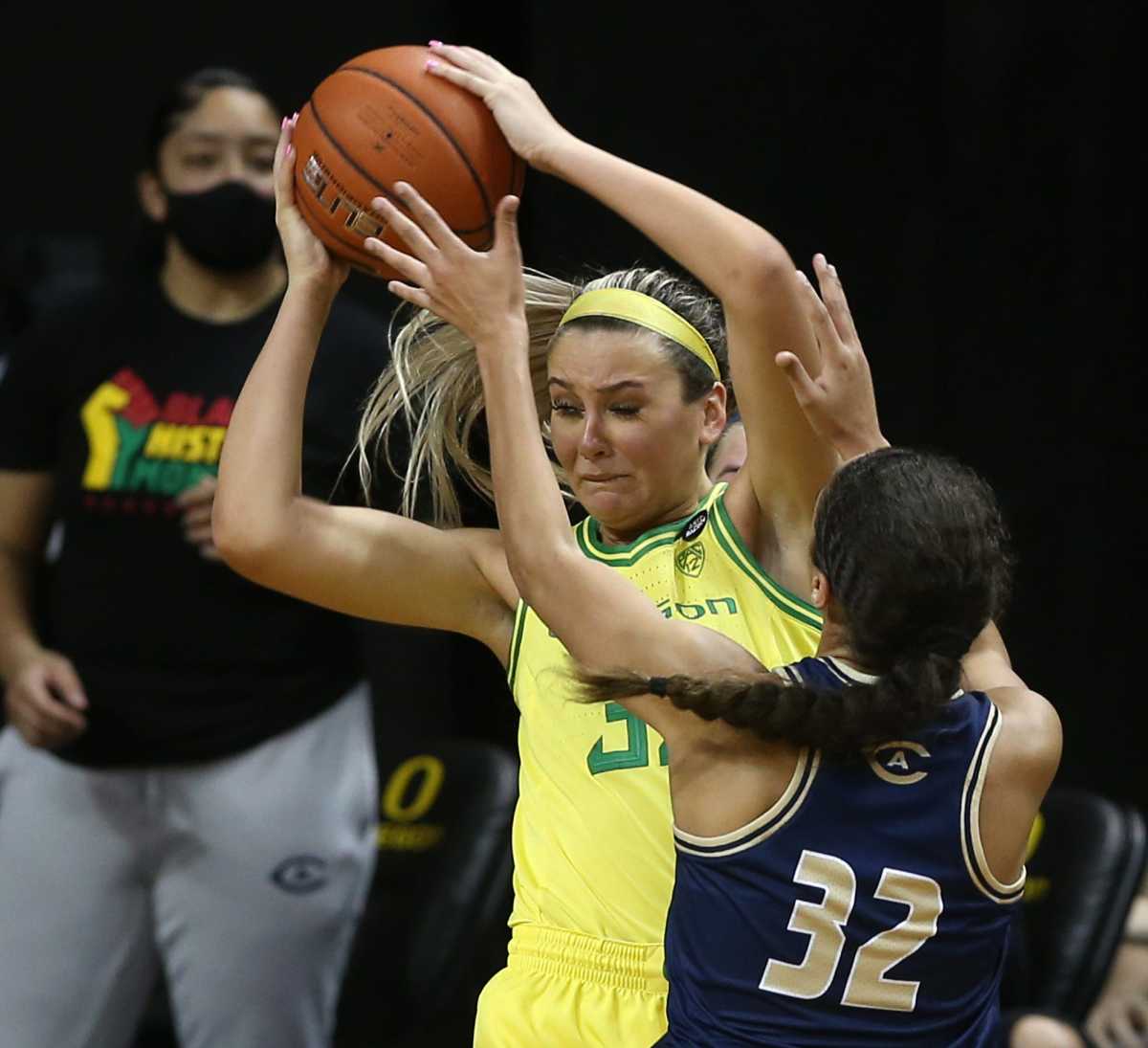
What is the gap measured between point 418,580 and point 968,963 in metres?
1.04

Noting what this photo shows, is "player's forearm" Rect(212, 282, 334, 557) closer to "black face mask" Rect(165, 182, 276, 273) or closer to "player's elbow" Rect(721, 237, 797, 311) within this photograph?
"player's elbow" Rect(721, 237, 797, 311)

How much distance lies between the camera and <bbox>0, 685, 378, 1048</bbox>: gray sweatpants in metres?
4.05

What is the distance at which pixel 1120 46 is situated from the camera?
6.19 m

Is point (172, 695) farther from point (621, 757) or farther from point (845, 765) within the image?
point (845, 765)

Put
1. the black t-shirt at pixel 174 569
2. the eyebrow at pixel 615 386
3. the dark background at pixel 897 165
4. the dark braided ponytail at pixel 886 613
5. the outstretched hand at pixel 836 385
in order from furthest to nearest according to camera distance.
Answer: the dark background at pixel 897 165
the black t-shirt at pixel 174 569
the eyebrow at pixel 615 386
the outstretched hand at pixel 836 385
the dark braided ponytail at pixel 886 613

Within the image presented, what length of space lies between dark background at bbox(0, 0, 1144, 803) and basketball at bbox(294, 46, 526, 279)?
9.75ft

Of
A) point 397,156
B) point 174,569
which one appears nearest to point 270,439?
point 397,156

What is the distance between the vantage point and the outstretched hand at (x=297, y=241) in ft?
9.91

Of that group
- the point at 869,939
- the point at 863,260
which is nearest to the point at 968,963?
the point at 869,939

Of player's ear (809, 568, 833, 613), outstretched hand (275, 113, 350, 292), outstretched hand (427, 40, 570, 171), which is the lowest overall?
player's ear (809, 568, 833, 613)

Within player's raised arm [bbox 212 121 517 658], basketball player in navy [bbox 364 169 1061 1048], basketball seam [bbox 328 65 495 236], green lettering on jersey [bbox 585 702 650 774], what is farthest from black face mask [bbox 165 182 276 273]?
basketball player in navy [bbox 364 169 1061 1048]

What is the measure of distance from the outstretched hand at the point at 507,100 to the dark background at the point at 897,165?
9.90 feet

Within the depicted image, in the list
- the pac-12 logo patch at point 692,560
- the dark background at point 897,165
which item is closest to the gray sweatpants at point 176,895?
the pac-12 logo patch at point 692,560

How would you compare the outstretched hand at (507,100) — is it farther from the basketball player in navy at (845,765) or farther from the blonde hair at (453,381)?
the basketball player in navy at (845,765)
